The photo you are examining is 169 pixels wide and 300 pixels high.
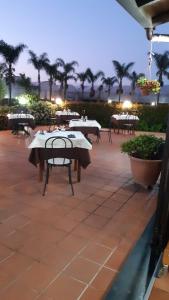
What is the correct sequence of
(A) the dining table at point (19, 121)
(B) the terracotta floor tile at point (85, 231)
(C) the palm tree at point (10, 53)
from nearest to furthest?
1. (B) the terracotta floor tile at point (85, 231)
2. (A) the dining table at point (19, 121)
3. (C) the palm tree at point (10, 53)

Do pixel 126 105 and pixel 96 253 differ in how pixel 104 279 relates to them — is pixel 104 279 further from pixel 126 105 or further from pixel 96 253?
pixel 126 105

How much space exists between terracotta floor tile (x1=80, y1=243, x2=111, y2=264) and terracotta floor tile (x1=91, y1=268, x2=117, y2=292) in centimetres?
13

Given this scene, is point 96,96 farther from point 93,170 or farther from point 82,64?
point 93,170

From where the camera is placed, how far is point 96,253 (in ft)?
7.93

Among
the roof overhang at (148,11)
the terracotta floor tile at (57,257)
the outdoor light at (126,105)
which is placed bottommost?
the terracotta floor tile at (57,257)

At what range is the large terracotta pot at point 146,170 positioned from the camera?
3898mm

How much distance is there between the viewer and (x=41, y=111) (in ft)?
36.5

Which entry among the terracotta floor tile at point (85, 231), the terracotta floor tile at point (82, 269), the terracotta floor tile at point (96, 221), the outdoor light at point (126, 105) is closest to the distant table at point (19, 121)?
the outdoor light at point (126, 105)

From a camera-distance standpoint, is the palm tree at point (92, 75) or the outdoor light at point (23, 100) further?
the palm tree at point (92, 75)

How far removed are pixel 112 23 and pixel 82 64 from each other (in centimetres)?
831

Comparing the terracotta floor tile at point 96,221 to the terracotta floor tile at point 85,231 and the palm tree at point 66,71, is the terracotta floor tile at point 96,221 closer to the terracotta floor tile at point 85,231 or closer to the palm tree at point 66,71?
the terracotta floor tile at point 85,231

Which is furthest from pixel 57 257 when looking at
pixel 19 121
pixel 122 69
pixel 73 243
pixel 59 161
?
pixel 122 69

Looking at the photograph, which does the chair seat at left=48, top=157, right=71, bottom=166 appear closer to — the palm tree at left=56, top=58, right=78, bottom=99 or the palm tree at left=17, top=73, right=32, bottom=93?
→ the palm tree at left=17, top=73, right=32, bottom=93

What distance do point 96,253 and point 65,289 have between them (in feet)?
1.71
